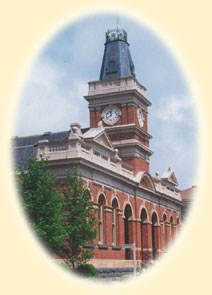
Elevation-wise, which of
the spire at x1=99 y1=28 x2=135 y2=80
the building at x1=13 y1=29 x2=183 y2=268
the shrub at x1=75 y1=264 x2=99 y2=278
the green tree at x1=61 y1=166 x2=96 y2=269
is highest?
the spire at x1=99 y1=28 x2=135 y2=80

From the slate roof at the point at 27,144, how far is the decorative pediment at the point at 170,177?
16.2 meters

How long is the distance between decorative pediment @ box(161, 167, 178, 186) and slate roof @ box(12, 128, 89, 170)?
16226 mm

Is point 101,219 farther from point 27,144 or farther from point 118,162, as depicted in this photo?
point 27,144

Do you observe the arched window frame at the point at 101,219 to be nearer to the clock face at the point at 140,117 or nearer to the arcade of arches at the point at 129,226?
the arcade of arches at the point at 129,226

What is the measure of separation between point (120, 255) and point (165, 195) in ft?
44.9

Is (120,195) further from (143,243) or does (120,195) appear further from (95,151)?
(143,243)

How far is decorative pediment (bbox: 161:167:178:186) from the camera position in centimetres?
5075

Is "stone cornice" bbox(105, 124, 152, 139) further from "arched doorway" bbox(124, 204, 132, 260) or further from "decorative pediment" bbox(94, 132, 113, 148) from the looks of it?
"arched doorway" bbox(124, 204, 132, 260)

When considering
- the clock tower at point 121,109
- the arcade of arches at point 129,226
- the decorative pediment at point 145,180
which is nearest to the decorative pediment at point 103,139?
the arcade of arches at point 129,226

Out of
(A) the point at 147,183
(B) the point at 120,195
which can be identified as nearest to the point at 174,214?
(A) the point at 147,183

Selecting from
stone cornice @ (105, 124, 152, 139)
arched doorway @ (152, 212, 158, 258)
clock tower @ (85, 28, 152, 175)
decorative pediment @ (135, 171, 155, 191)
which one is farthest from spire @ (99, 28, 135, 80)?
arched doorway @ (152, 212, 158, 258)

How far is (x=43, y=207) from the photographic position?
22.6m

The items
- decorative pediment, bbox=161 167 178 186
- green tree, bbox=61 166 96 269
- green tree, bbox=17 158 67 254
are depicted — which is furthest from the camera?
decorative pediment, bbox=161 167 178 186

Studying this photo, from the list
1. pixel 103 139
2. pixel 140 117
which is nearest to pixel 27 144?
pixel 103 139
